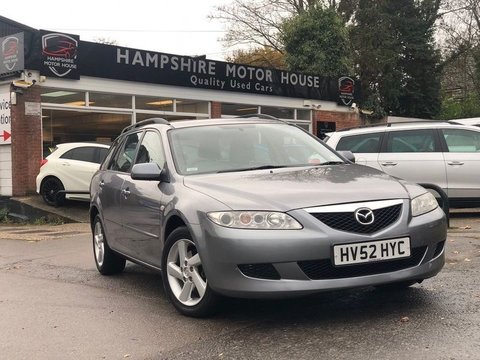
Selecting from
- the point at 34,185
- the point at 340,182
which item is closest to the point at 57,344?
the point at 340,182

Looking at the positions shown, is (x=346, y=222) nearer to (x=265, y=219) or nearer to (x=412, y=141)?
(x=265, y=219)

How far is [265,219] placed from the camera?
3.95 meters

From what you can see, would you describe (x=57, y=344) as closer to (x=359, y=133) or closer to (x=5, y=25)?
(x=359, y=133)

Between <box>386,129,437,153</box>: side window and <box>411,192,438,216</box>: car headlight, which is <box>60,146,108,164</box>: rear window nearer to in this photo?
<box>386,129,437,153</box>: side window

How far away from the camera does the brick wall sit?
13.6 metres

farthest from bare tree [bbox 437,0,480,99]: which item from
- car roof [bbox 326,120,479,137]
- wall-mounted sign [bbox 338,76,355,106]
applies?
car roof [bbox 326,120,479,137]

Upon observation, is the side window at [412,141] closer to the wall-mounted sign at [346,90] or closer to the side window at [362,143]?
the side window at [362,143]

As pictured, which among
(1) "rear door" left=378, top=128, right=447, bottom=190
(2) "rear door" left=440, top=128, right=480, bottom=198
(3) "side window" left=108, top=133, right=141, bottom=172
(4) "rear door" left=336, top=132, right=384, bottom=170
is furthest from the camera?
(4) "rear door" left=336, top=132, right=384, bottom=170

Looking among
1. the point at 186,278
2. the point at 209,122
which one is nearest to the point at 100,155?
the point at 209,122

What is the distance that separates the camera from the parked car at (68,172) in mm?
12969

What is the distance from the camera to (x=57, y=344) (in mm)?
4105

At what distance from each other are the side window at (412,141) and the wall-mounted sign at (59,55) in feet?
26.7

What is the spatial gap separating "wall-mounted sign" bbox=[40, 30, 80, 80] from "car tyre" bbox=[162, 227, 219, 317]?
1062 centimetres

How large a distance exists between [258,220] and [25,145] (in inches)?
439
